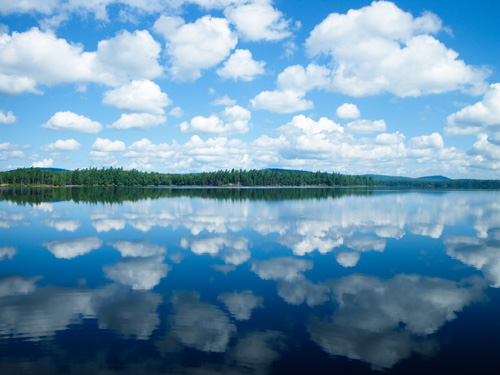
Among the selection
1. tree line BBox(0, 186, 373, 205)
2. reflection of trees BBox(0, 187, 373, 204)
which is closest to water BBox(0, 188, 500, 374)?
tree line BBox(0, 186, 373, 205)

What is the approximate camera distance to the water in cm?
846

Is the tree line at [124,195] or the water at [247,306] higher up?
the tree line at [124,195]

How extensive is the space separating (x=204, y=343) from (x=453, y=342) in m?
6.97

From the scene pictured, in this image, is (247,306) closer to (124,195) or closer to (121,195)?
(124,195)

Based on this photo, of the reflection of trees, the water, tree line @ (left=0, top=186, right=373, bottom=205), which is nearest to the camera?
the water

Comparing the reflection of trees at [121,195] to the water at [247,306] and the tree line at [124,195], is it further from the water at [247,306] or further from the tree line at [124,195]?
the water at [247,306]

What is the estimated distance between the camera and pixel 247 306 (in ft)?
38.7

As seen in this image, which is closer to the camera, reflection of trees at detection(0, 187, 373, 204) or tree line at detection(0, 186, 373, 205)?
tree line at detection(0, 186, 373, 205)

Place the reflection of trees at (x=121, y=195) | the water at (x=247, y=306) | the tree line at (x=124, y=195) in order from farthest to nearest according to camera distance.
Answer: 1. the reflection of trees at (x=121, y=195)
2. the tree line at (x=124, y=195)
3. the water at (x=247, y=306)

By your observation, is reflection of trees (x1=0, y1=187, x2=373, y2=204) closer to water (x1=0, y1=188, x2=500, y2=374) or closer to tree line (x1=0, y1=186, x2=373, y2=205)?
tree line (x1=0, y1=186, x2=373, y2=205)

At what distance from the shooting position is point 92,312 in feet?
36.9

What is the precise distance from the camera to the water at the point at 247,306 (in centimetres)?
846

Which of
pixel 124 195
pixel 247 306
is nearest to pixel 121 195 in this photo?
pixel 124 195

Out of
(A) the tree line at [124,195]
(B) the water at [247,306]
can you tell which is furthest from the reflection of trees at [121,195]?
(B) the water at [247,306]
